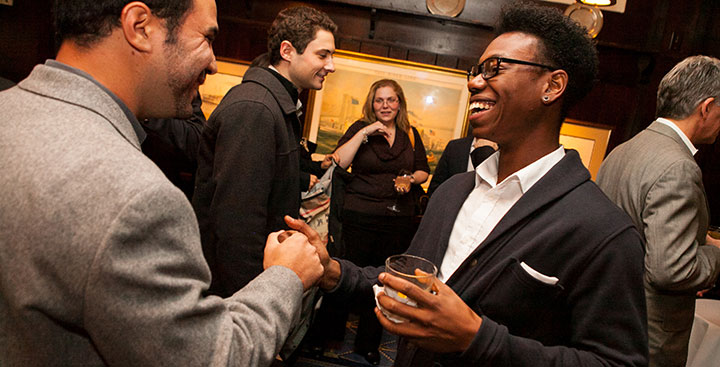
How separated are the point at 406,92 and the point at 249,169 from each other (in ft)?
9.58

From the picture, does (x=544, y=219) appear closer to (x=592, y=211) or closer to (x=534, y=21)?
(x=592, y=211)

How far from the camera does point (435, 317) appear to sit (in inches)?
40.7

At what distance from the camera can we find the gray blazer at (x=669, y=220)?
2010 millimetres

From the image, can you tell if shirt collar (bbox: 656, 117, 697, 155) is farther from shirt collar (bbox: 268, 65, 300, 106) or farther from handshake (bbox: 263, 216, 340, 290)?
handshake (bbox: 263, 216, 340, 290)

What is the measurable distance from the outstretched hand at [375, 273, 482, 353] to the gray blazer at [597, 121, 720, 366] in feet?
4.77

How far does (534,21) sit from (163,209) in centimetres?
125

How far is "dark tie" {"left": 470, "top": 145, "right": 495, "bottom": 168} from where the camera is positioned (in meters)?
3.56

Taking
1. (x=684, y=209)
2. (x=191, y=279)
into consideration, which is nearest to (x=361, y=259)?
(x=684, y=209)

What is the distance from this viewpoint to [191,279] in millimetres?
864

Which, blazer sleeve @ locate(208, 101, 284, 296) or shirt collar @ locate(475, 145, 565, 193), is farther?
blazer sleeve @ locate(208, 101, 284, 296)

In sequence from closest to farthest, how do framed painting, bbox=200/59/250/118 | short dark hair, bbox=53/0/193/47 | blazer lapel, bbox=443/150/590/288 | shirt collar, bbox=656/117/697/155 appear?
1. short dark hair, bbox=53/0/193/47
2. blazer lapel, bbox=443/150/590/288
3. shirt collar, bbox=656/117/697/155
4. framed painting, bbox=200/59/250/118

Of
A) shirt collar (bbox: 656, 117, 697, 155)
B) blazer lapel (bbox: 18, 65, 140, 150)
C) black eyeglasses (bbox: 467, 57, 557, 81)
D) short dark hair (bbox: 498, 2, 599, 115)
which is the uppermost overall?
short dark hair (bbox: 498, 2, 599, 115)

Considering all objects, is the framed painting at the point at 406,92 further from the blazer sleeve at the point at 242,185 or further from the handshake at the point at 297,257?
the handshake at the point at 297,257

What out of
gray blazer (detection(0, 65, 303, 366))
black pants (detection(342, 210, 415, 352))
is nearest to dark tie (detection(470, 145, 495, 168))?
black pants (detection(342, 210, 415, 352))
